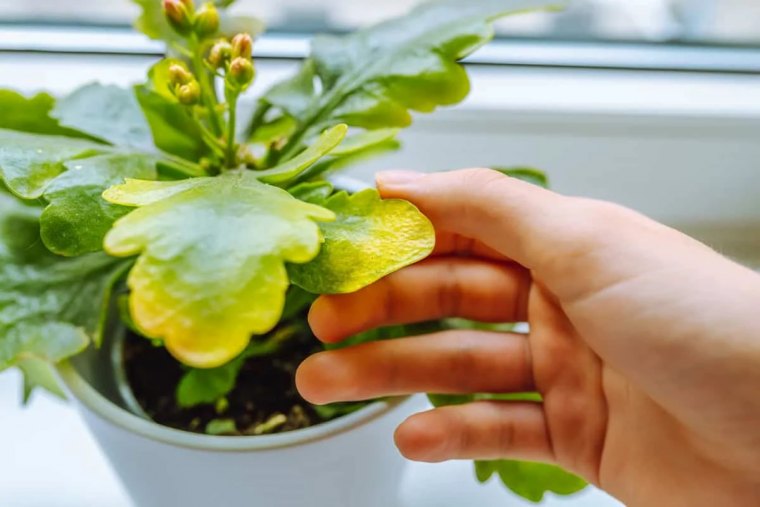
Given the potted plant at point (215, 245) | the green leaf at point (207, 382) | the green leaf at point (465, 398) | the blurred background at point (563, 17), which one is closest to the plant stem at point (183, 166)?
the potted plant at point (215, 245)

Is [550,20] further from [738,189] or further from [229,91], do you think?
[229,91]

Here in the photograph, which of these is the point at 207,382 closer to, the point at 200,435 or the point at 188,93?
the point at 200,435

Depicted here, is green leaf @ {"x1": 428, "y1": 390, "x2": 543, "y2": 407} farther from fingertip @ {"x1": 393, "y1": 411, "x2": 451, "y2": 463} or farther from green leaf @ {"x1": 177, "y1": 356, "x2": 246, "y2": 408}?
green leaf @ {"x1": 177, "y1": 356, "x2": 246, "y2": 408}

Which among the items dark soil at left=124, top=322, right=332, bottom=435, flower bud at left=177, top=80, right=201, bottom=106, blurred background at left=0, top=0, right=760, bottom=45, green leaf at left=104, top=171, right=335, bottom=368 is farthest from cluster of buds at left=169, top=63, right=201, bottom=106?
blurred background at left=0, top=0, right=760, bottom=45

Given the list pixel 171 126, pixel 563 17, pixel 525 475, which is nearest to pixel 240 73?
pixel 171 126

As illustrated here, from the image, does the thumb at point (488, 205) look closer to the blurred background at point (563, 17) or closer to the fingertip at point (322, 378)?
the fingertip at point (322, 378)

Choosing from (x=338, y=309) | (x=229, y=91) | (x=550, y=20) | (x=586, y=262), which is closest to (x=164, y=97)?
(x=229, y=91)
